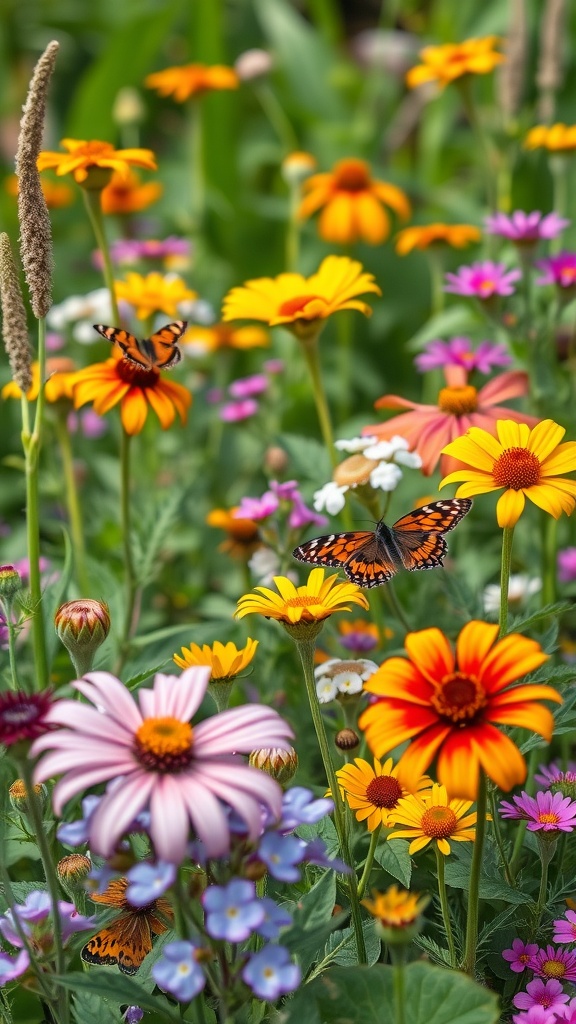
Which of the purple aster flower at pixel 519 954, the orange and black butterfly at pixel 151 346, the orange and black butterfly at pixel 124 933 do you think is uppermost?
the orange and black butterfly at pixel 151 346

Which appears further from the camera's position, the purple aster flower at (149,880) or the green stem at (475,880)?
the green stem at (475,880)

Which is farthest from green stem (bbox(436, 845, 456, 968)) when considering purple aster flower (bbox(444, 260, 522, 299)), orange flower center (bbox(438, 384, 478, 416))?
purple aster flower (bbox(444, 260, 522, 299))

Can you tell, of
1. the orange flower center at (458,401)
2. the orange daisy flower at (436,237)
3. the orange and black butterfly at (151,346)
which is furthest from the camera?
the orange daisy flower at (436,237)

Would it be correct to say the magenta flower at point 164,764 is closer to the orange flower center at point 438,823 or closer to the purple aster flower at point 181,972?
the purple aster flower at point 181,972

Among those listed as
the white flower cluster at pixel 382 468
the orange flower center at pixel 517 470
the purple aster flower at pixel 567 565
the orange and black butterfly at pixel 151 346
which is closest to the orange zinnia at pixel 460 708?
the orange flower center at pixel 517 470

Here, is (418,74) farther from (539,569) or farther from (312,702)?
(312,702)

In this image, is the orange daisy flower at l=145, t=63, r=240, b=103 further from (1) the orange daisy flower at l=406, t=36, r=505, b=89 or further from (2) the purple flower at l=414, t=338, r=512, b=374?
(2) the purple flower at l=414, t=338, r=512, b=374
